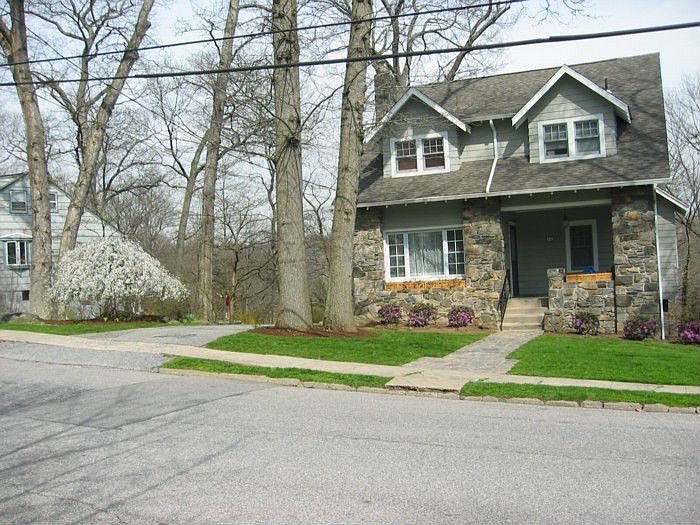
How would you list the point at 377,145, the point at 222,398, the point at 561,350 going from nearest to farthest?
the point at 222,398 < the point at 561,350 < the point at 377,145

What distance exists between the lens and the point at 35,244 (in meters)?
22.5

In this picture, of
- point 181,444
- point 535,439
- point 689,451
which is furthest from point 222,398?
point 689,451

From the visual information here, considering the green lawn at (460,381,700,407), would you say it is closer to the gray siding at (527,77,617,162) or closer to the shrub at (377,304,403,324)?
the shrub at (377,304,403,324)

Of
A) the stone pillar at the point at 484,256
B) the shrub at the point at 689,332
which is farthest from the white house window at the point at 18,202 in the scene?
the shrub at the point at 689,332

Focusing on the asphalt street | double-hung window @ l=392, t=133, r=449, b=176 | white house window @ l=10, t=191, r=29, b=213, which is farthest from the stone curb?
white house window @ l=10, t=191, r=29, b=213

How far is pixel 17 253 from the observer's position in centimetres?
3806

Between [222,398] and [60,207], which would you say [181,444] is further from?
[60,207]

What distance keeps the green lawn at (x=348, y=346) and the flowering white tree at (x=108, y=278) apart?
4.42m

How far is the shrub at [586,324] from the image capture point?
781 inches

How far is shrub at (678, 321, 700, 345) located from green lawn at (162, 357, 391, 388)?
9637mm

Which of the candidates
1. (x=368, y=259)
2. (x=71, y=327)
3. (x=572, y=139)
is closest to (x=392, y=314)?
(x=368, y=259)

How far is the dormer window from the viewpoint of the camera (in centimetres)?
2141

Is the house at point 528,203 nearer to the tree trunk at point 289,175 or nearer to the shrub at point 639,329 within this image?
the shrub at point 639,329

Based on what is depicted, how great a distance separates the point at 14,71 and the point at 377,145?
39.1ft
